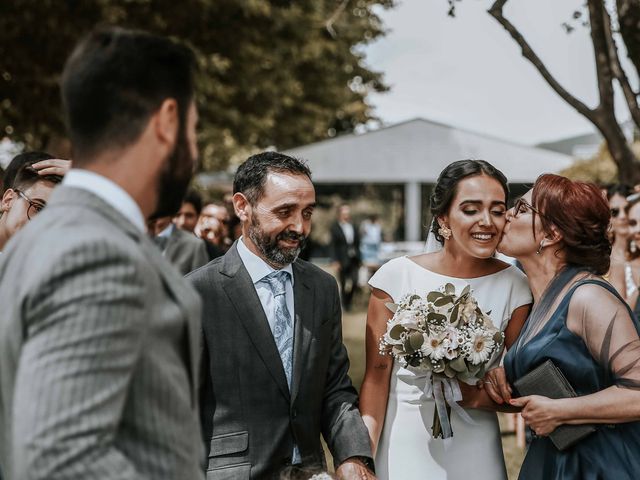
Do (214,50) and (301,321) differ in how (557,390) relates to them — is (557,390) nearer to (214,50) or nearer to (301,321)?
(301,321)

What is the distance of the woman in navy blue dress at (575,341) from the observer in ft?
10.5

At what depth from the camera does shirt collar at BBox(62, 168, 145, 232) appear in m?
1.68

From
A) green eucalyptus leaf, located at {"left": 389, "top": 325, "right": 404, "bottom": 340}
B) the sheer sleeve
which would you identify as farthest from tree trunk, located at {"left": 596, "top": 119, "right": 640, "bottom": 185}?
green eucalyptus leaf, located at {"left": 389, "top": 325, "right": 404, "bottom": 340}

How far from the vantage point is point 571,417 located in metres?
3.21

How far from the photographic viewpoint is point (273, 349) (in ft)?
10.4

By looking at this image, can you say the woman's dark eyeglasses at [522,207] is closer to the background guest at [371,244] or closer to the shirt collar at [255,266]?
the shirt collar at [255,266]

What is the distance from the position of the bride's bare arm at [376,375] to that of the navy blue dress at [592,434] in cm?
77

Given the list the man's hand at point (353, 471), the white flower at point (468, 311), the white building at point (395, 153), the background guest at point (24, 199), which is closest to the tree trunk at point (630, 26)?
the white flower at point (468, 311)

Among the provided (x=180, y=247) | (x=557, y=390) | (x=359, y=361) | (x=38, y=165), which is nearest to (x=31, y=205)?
(x=38, y=165)

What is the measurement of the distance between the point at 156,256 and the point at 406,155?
24.5m

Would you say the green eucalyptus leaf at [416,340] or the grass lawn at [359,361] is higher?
the green eucalyptus leaf at [416,340]

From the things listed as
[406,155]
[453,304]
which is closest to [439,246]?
[453,304]

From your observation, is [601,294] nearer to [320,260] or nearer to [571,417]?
[571,417]

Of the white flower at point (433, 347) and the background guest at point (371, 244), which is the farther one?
the background guest at point (371, 244)
